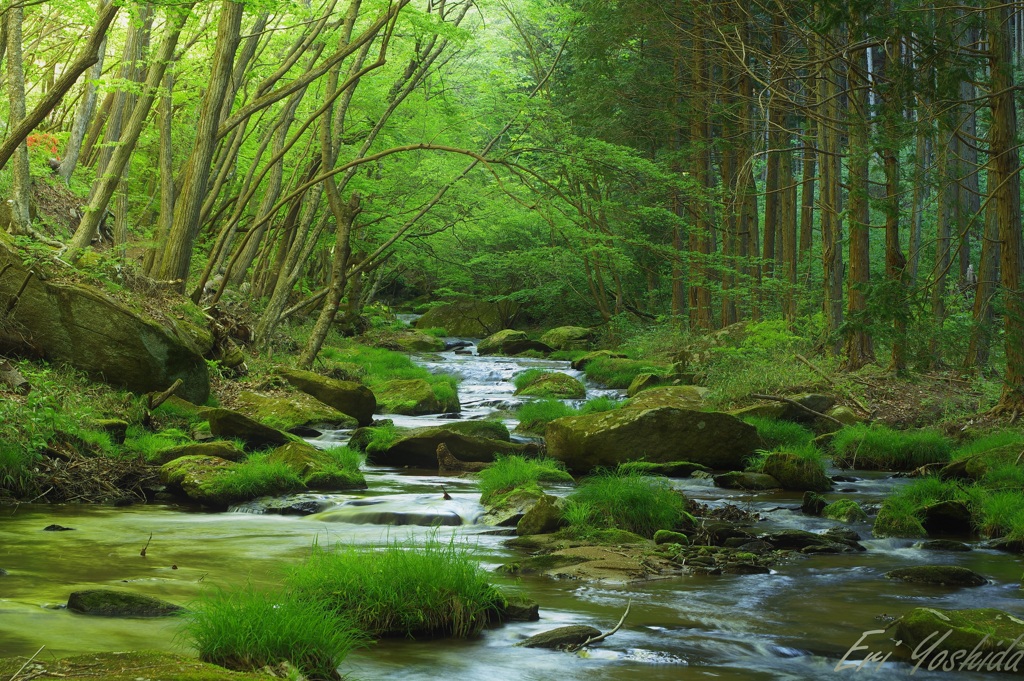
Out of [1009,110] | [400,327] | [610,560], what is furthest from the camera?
[400,327]

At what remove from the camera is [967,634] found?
4324 mm

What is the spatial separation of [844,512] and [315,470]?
5.38m

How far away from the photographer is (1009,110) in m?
10.4

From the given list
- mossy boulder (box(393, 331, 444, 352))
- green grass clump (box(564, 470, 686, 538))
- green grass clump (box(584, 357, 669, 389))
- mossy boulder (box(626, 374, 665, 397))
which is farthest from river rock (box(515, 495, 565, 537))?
mossy boulder (box(393, 331, 444, 352))

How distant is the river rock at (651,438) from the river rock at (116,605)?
22.2 ft

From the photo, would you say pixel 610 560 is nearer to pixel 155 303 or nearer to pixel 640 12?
pixel 155 303

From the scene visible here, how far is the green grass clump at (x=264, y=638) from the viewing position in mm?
3508

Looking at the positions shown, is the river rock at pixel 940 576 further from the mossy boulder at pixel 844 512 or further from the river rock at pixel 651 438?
the river rock at pixel 651 438

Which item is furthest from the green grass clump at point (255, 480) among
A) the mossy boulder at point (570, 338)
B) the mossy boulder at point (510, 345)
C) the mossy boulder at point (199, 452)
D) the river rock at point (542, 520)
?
the mossy boulder at point (570, 338)

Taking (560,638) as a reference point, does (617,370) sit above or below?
above

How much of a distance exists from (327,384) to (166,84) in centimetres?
621

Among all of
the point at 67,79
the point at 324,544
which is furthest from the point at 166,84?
the point at 324,544

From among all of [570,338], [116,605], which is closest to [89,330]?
[116,605]

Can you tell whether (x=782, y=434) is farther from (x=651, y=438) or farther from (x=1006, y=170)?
(x=1006, y=170)
